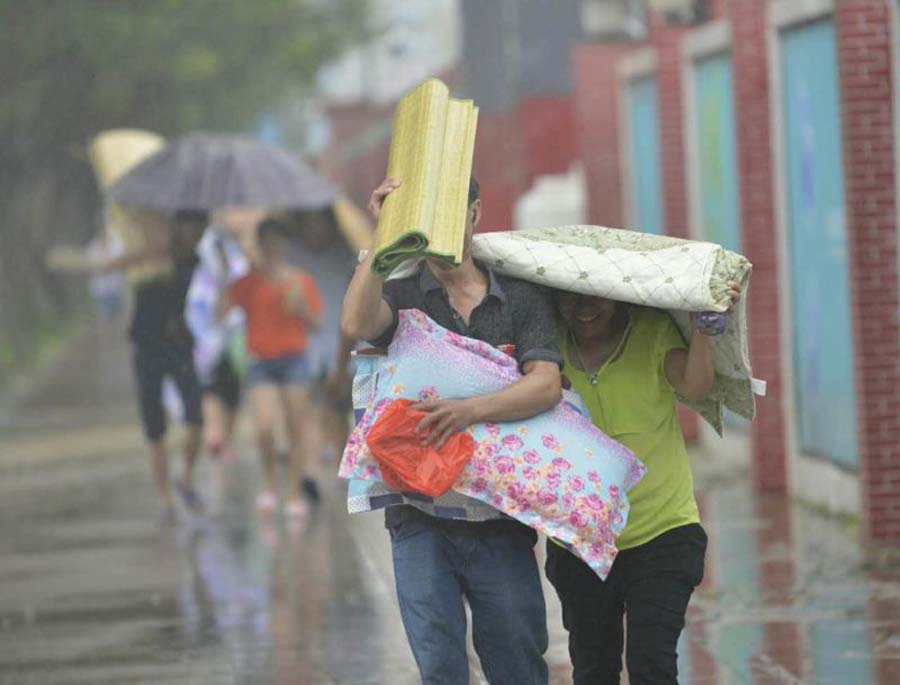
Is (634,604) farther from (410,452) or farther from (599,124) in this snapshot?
(599,124)

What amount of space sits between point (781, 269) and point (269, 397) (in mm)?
3092

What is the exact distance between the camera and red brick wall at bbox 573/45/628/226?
734 inches

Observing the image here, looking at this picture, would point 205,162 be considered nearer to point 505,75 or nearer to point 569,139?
point 569,139

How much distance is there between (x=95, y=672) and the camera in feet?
28.1

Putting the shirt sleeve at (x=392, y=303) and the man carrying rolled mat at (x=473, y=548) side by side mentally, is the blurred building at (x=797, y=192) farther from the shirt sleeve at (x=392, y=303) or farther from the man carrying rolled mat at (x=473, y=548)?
the shirt sleeve at (x=392, y=303)

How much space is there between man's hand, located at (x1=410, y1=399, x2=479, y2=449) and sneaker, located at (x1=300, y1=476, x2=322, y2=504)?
821cm

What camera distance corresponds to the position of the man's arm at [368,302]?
18.0 feet

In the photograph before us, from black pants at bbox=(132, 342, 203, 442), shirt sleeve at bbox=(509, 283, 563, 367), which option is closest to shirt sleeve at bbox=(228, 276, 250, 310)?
black pants at bbox=(132, 342, 203, 442)

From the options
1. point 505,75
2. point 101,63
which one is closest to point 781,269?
point 505,75

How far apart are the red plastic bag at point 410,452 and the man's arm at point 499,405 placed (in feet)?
0.08

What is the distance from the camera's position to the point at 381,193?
5512 mm

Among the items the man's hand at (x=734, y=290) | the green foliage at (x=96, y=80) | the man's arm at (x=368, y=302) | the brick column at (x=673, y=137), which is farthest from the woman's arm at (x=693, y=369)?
the green foliage at (x=96, y=80)

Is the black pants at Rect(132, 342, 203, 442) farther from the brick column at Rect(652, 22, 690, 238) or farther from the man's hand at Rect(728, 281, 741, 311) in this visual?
the man's hand at Rect(728, 281, 741, 311)

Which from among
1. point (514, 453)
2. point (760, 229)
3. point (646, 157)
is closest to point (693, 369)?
point (514, 453)
